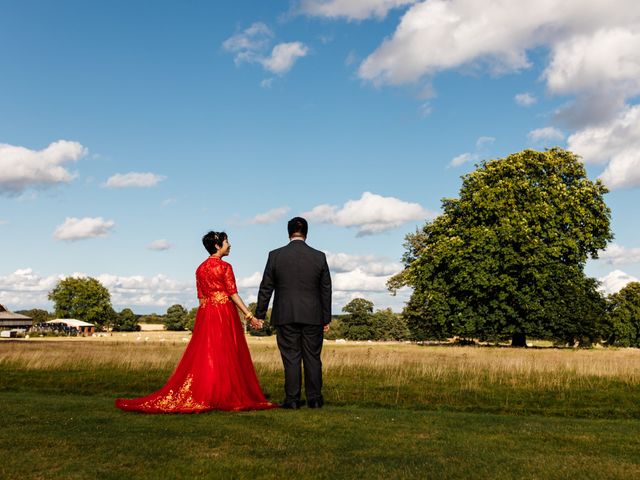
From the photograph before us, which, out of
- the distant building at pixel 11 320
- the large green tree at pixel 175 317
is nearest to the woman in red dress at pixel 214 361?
the distant building at pixel 11 320

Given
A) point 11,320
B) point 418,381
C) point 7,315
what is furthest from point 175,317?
point 418,381

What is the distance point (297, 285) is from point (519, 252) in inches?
1225

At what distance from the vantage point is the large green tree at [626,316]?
84.3m

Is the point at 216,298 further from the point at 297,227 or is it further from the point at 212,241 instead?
the point at 297,227

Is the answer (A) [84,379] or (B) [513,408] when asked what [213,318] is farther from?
(A) [84,379]

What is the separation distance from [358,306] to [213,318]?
98.6 metres

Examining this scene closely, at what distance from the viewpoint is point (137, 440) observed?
22.3 ft

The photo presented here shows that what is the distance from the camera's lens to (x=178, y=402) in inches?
372

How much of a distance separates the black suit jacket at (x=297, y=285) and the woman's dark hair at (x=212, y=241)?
1.24m

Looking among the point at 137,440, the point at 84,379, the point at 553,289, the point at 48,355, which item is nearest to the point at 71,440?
the point at 137,440

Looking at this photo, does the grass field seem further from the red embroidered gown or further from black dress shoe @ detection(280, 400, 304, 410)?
the red embroidered gown

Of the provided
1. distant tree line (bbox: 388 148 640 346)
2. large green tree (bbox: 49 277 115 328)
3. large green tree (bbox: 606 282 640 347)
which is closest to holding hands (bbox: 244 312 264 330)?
distant tree line (bbox: 388 148 640 346)

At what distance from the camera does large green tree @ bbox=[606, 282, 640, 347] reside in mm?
84312

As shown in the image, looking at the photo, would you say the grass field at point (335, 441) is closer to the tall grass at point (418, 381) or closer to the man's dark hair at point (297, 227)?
the tall grass at point (418, 381)
